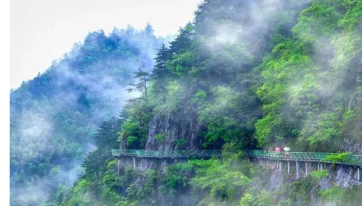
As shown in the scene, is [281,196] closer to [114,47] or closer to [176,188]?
[176,188]

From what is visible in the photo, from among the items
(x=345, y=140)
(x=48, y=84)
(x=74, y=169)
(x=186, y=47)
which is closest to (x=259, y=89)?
(x=345, y=140)

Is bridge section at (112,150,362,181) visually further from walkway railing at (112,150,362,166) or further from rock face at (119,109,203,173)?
rock face at (119,109,203,173)

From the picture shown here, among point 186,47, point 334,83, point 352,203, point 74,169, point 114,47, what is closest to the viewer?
point 352,203

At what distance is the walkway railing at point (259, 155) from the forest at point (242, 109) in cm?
31

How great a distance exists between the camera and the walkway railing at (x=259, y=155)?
1700cm

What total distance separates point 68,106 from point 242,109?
3519 cm

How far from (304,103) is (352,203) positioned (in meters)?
5.03

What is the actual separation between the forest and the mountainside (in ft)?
29.9

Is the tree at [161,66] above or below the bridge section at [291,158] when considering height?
above

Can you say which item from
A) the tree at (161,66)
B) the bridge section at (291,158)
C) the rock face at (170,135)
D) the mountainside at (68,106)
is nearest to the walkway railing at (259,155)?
the bridge section at (291,158)

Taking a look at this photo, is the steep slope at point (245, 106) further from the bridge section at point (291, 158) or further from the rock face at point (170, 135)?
the bridge section at point (291, 158)

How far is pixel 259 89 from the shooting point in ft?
75.8

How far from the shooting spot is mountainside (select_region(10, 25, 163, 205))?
4919 centimetres

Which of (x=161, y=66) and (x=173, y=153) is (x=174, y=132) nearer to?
(x=173, y=153)
